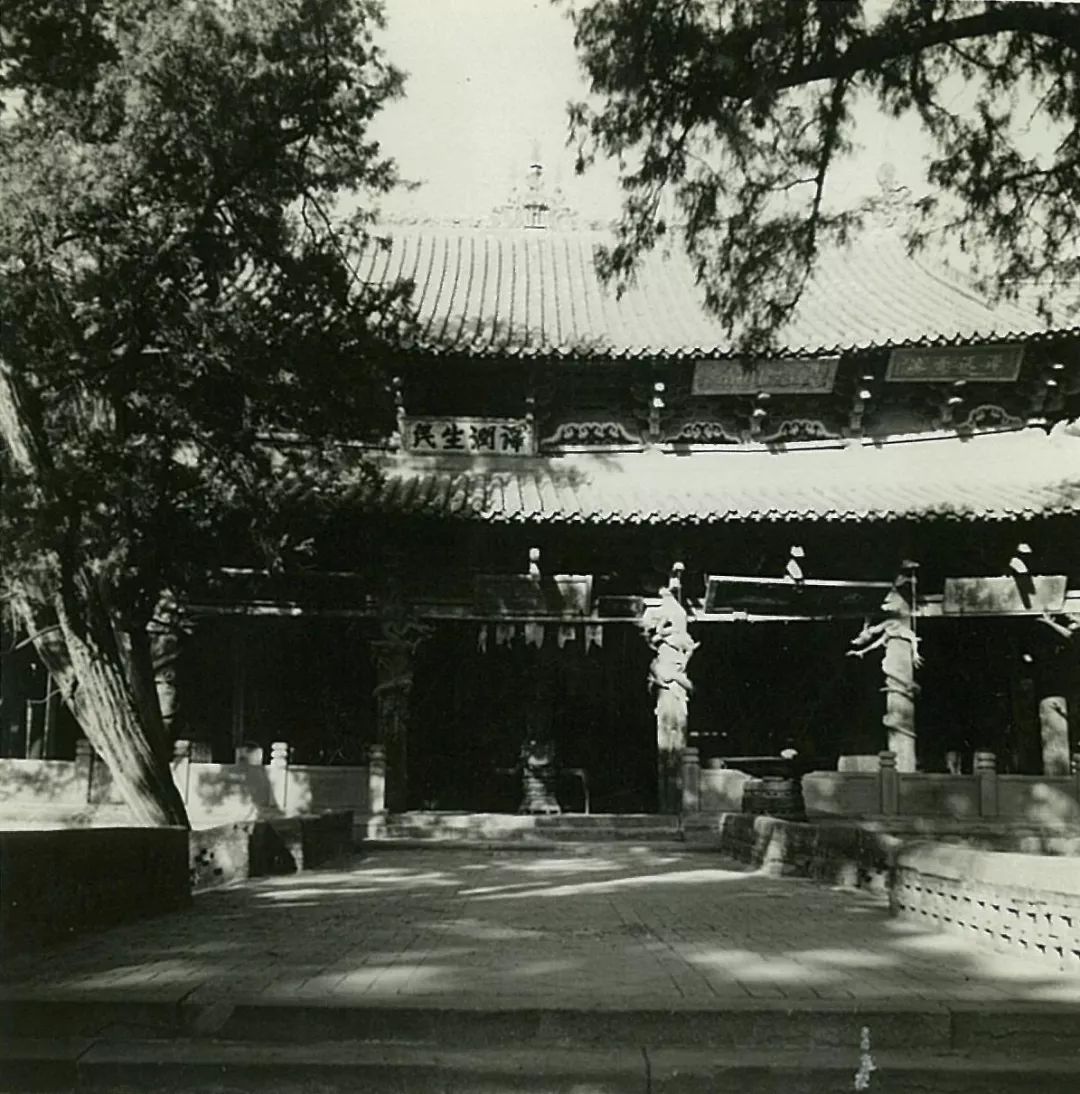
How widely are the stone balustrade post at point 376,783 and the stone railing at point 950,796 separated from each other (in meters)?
4.74

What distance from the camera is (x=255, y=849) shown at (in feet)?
31.9

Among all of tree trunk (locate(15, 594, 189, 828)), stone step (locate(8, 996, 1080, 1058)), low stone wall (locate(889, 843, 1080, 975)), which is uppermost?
tree trunk (locate(15, 594, 189, 828))

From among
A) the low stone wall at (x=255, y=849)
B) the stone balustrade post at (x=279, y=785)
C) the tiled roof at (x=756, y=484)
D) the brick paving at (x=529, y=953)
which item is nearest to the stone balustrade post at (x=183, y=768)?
the stone balustrade post at (x=279, y=785)

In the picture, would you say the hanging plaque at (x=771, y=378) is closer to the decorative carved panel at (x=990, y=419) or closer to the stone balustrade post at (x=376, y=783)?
the decorative carved panel at (x=990, y=419)

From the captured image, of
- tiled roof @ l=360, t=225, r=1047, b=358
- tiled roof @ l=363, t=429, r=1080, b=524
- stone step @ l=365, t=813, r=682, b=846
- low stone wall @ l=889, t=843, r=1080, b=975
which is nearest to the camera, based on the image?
low stone wall @ l=889, t=843, r=1080, b=975

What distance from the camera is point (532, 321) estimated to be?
16.3m

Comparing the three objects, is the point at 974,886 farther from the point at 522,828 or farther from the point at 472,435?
the point at 472,435

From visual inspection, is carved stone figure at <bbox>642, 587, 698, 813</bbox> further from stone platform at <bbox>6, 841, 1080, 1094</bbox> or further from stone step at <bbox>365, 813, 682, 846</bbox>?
stone platform at <bbox>6, 841, 1080, 1094</bbox>

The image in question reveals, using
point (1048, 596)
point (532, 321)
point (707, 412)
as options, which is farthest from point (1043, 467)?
point (532, 321)

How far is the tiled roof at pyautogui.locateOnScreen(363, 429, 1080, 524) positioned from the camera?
44.9 ft

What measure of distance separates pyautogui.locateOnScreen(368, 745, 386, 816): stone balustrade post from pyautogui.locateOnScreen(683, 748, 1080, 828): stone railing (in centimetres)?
474

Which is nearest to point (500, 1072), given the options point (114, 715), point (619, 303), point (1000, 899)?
point (1000, 899)

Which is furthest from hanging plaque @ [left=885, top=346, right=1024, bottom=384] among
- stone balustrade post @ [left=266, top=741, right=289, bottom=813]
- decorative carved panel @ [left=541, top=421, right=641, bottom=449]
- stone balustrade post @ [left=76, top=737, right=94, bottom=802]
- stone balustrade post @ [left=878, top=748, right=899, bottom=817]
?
stone balustrade post @ [left=76, top=737, right=94, bottom=802]

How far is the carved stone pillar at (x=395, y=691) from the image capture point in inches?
558
